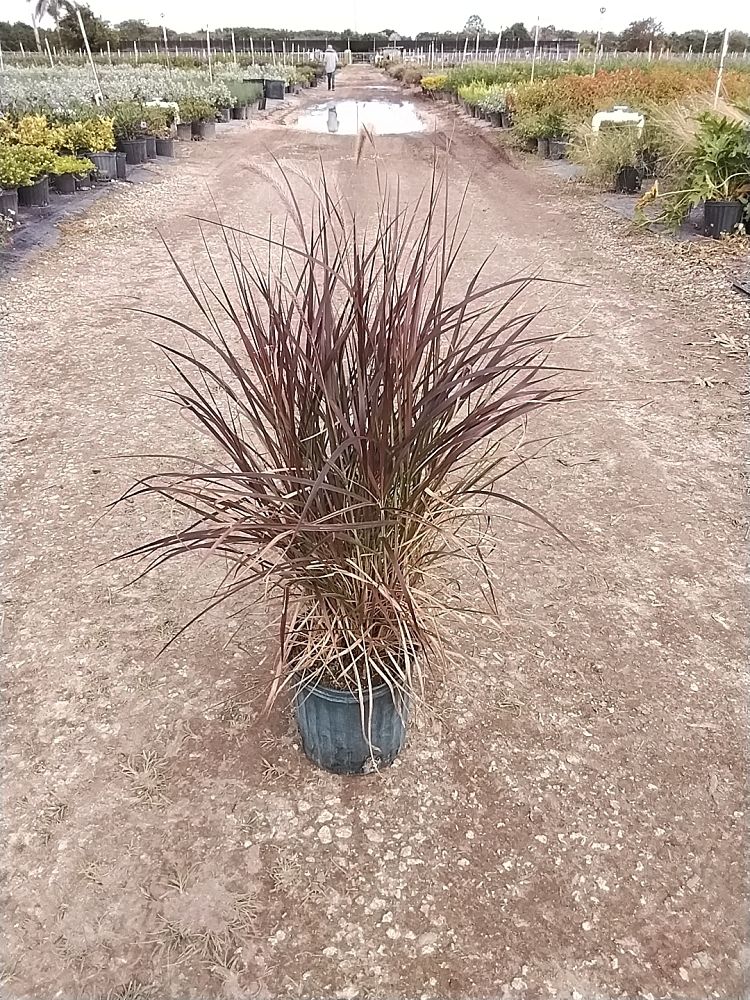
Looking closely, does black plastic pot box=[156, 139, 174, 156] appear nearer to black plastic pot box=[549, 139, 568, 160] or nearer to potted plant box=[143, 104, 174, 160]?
potted plant box=[143, 104, 174, 160]

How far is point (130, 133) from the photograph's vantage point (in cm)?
1055

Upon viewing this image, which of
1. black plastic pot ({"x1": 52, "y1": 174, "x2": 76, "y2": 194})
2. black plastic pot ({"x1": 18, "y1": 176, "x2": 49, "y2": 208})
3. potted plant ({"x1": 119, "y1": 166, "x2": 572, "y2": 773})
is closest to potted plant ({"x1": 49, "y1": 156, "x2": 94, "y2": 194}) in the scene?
black plastic pot ({"x1": 52, "y1": 174, "x2": 76, "y2": 194})

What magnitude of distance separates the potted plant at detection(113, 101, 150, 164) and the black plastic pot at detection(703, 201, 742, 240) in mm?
7431

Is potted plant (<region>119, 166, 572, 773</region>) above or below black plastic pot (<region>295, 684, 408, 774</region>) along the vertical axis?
above

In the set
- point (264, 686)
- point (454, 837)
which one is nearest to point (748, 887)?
point (454, 837)

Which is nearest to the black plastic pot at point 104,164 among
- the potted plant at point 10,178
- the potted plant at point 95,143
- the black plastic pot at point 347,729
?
the potted plant at point 95,143

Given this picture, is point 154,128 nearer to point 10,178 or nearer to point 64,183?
point 64,183

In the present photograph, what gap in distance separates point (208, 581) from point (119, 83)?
15.0 metres

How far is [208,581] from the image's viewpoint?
2379mm

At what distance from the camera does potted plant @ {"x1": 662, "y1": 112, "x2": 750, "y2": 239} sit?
5.98 m

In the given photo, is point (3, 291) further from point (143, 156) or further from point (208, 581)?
point (143, 156)

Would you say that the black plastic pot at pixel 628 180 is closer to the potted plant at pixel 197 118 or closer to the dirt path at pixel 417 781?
the dirt path at pixel 417 781

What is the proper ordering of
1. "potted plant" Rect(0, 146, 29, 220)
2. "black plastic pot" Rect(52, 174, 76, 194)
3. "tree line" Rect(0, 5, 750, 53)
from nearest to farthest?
"potted plant" Rect(0, 146, 29, 220) → "black plastic pot" Rect(52, 174, 76, 194) → "tree line" Rect(0, 5, 750, 53)

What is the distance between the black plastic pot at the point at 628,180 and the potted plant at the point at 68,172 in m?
5.62
